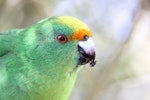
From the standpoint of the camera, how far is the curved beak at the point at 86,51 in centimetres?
178

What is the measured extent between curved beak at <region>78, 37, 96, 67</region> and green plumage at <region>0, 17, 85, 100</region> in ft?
0.07

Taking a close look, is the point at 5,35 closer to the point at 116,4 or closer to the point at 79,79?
the point at 79,79

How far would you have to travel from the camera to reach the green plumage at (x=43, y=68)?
1.85 m

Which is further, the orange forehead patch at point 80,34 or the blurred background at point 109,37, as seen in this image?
the blurred background at point 109,37

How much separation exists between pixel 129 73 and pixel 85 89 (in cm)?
36

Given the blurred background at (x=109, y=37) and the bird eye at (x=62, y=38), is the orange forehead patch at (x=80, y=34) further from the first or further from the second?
the blurred background at (x=109, y=37)

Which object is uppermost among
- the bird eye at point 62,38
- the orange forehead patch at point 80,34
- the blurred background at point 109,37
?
the blurred background at point 109,37

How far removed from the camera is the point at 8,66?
192 centimetres

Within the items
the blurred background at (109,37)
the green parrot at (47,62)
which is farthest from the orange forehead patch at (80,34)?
the blurred background at (109,37)

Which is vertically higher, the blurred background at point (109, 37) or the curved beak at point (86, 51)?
the blurred background at point (109, 37)

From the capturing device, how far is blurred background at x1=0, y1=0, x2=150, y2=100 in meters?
3.04

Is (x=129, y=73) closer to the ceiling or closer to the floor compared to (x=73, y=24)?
closer to the ceiling

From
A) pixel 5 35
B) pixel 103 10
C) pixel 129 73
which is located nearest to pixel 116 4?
pixel 103 10

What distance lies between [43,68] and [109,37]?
1411mm
